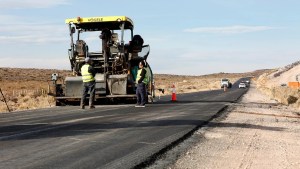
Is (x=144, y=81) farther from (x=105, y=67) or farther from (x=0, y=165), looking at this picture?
(x=0, y=165)

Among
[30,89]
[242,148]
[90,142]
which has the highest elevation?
[30,89]

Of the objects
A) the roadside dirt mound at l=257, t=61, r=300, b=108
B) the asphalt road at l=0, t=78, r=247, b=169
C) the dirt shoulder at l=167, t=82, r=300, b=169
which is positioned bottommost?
the dirt shoulder at l=167, t=82, r=300, b=169

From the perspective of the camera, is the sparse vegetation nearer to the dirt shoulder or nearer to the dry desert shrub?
the dry desert shrub

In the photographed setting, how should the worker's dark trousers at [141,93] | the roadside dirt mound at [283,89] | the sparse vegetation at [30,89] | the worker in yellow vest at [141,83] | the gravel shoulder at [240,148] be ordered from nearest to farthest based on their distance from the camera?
the gravel shoulder at [240,148] → the worker's dark trousers at [141,93] → the worker in yellow vest at [141,83] → the sparse vegetation at [30,89] → the roadside dirt mound at [283,89]

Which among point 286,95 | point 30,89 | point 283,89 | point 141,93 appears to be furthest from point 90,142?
point 30,89

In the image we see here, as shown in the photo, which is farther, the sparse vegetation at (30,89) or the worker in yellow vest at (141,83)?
the sparse vegetation at (30,89)

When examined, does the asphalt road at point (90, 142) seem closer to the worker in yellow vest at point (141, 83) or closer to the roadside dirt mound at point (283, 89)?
the worker in yellow vest at point (141, 83)

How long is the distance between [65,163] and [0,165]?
2.69 feet

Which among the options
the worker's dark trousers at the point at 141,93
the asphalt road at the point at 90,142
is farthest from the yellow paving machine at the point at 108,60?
the asphalt road at the point at 90,142

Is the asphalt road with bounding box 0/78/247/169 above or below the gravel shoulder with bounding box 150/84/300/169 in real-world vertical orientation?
above

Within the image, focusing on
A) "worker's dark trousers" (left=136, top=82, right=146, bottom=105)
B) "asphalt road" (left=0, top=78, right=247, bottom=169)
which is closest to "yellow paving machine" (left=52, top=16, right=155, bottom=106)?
"worker's dark trousers" (left=136, top=82, right=146, bottom=105)

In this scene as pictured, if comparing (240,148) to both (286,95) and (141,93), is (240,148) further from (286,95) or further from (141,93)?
(286,95)

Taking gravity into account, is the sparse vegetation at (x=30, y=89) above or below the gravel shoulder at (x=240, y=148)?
above

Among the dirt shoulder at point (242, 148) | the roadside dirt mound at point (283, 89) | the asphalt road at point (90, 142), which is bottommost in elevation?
the dirt shoulder at point (242, 148)
